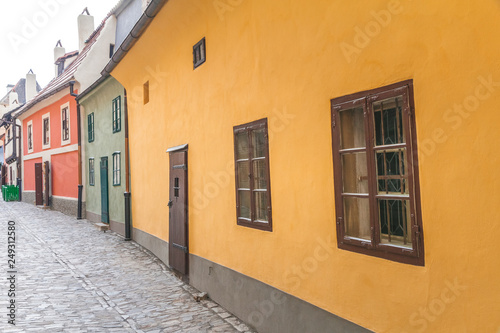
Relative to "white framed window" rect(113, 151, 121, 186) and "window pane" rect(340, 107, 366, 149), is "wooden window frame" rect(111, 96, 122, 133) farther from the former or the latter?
"window pane" rect(340, 107, 366, 149)

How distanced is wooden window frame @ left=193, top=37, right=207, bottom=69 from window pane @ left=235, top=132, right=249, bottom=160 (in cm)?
180

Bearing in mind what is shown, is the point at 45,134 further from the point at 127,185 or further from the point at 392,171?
the point at 392,171

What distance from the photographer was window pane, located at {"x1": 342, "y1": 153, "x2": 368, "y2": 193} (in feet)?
12.2

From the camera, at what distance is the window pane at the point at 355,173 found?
12.2 feet

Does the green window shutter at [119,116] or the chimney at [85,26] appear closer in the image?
the green window shutter at [119,116]

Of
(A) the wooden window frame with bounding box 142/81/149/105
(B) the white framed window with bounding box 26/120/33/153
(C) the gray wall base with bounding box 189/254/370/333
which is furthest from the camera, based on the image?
(B) the white framed window with bounding box 26/120/33/153

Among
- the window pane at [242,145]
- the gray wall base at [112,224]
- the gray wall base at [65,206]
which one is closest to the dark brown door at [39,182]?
the gray wall base at [65,206]

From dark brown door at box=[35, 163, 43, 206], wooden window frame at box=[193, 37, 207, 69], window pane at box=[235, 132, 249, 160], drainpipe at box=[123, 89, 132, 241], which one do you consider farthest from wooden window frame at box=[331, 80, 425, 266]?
dark brown door at box=[35, 163, 43, 206]

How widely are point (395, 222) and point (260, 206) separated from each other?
2.27 metres

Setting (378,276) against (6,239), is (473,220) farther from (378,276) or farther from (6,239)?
(6,239)

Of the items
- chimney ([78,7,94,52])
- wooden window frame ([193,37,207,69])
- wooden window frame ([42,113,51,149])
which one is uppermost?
chimney ([78,7,94,52])

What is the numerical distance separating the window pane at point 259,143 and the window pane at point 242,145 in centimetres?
23

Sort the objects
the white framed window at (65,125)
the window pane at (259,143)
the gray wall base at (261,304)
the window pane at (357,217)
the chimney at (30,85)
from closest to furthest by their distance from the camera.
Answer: the window pane at (357,217) < the gray wall base at (261,304) < the window pane at (259,143) < the white framed window at (65,125) < the chimney at (30,85)

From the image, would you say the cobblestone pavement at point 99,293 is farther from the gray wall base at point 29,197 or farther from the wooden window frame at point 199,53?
the gray wall base at point 29,197
